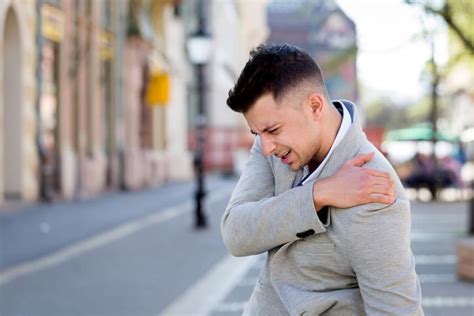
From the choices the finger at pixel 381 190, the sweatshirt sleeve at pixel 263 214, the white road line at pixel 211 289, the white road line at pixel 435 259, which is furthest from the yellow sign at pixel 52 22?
the finger at pixel 381 190

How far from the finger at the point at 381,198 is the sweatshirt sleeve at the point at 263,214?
0.44 ft

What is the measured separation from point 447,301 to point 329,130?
738cm

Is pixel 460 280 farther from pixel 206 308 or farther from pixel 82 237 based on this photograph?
pixel 82 237

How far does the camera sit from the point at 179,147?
44.5 meters

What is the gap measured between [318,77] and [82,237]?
13.8 m

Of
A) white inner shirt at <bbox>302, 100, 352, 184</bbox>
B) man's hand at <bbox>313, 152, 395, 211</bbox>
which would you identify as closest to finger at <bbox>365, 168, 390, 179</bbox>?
man's hand at <bbox>313, 152, 395, 211</bbox>

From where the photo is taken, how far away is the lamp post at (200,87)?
18.3m

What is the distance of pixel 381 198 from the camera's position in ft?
7.70

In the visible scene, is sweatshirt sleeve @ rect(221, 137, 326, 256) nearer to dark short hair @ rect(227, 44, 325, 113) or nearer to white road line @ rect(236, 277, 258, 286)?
dark short hair @ rect(227, 44, 325, 113)

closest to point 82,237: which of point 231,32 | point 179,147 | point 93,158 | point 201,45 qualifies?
point 201,45

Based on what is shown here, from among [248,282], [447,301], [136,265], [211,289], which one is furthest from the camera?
[136,265]

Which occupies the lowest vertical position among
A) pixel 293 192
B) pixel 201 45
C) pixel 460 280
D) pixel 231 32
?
pixel 460 280

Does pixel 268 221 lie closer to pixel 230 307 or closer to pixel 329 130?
pixel 329 130

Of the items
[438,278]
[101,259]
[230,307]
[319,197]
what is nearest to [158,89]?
[101,259]
